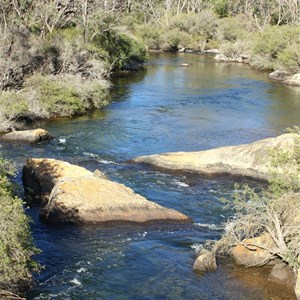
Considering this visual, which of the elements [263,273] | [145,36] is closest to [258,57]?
[145,36]

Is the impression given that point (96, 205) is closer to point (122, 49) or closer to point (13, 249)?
point (13, 249)

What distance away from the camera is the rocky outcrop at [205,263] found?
15242mm

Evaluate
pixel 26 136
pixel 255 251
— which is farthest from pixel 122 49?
pixel 255 251

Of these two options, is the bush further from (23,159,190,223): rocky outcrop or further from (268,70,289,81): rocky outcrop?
(268,70,289,81): rocky outcrop

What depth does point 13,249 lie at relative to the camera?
40.8 feet

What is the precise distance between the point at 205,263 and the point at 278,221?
8.39ft

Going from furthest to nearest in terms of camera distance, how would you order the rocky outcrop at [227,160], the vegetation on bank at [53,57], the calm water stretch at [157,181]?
the vegetation on bank at [53,57] → the rocky outcrop at [227,160] → the calm water stretch at [157,181]

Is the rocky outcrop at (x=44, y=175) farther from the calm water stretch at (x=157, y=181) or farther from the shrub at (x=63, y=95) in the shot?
the shrub at (x=63, y=95)

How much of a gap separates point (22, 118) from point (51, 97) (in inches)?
137

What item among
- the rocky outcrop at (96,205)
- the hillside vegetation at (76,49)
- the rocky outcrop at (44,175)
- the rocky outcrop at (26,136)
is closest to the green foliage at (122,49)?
the hillside vegetation at (76,49)

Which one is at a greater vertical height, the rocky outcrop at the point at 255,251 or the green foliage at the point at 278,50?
the green foliage at the point at 278,50

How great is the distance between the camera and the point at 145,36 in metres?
90.2

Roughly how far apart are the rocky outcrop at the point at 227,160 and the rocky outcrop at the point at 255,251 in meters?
8.56

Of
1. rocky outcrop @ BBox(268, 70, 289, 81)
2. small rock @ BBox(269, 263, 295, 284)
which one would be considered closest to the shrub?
small rock @ BBox(269, 263, 295, 284)
